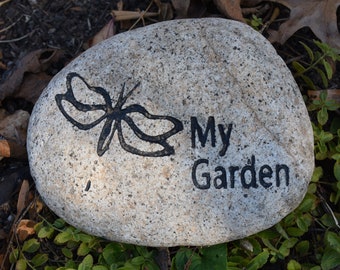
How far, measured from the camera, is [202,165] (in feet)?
6.23

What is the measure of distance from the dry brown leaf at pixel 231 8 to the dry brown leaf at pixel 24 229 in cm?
127

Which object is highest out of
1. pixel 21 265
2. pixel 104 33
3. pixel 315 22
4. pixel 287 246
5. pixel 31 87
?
pixel 315 22

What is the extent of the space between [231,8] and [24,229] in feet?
4.40

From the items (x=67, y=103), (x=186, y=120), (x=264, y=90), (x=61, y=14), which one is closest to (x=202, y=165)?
(x=186, y=120)

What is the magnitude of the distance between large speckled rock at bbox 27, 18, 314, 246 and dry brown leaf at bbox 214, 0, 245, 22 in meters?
0.43

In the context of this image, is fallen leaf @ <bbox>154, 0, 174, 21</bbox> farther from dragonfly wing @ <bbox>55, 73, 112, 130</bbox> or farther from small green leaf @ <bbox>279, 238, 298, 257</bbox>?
small green leaf @ <bbox>279, 238, 298, 257</bbox>

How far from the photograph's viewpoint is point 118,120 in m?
1.96

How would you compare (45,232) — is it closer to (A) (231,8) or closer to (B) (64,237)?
(B) (64,237)

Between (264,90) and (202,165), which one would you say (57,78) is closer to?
(202,165)

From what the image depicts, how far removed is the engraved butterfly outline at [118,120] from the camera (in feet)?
6.29

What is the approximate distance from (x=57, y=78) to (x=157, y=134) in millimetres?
482

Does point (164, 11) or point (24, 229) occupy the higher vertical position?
point (164, 11)

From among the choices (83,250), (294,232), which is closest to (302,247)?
(294,232)

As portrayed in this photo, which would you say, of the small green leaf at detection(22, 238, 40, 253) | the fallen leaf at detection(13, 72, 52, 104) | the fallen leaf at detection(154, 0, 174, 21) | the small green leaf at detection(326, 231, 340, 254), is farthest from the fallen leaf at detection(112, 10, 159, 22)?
the small green leaf at detection(326, 231, 340, 254)
